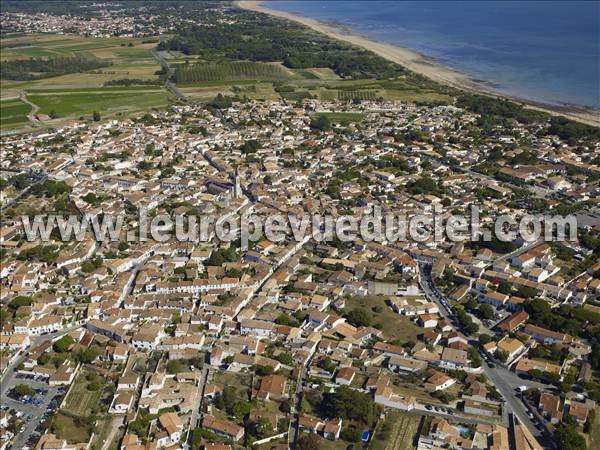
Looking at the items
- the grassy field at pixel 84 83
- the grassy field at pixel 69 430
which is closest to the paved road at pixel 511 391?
the grassy field at pixel 69 430

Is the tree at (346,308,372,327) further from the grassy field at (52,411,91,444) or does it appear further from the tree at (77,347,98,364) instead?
the grassy field at (52,411,91,444)

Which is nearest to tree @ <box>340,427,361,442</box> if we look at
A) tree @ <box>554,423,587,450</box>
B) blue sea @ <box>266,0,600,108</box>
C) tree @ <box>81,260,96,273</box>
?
tree @ <box>554,423,587,450</box>

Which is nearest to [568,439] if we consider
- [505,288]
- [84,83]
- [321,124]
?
[505,288]

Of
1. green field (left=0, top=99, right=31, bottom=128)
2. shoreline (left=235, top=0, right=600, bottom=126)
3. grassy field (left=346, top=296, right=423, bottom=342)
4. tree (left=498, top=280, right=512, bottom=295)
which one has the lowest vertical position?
green field (left=0, top=99, right=31, bottom=128)

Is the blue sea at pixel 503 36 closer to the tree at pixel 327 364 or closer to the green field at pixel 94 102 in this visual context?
the green field at pixel 94 102

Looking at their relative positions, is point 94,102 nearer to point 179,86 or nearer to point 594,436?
point 179,86

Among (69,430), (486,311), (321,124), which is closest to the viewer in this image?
(69,430)
